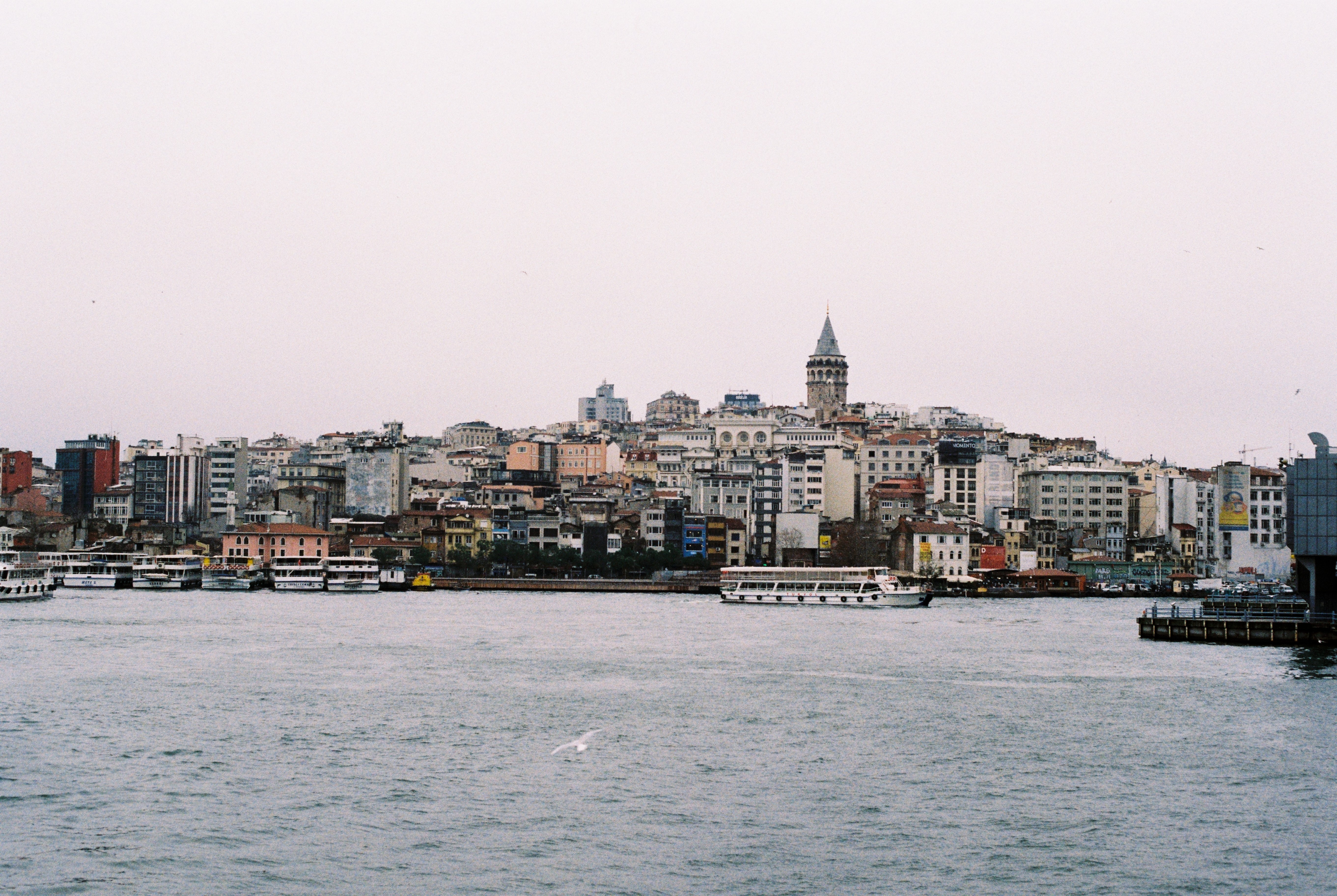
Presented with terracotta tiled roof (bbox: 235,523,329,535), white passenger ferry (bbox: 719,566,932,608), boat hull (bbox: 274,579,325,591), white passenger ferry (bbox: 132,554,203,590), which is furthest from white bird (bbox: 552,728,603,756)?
terracotta tiled roof (bbox: 235,523,329,535)

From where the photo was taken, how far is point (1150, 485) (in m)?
90.2

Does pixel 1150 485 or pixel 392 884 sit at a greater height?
pixel 1150 485

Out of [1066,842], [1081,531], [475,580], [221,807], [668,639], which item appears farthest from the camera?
[1081,531]

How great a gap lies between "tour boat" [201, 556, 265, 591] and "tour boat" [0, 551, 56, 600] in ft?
23.6

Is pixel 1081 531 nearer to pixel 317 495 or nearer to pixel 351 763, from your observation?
pixel 317 495

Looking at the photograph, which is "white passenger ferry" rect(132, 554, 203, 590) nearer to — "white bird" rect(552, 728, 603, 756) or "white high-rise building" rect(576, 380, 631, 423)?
"white bird" rect(552, 728, 603, 756)

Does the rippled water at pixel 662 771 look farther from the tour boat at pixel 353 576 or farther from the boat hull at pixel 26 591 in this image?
the tour boat at pixel 353 576

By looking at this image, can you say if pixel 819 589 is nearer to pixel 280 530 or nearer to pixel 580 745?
pixel 280 530

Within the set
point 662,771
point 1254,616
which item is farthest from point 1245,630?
point 662,771

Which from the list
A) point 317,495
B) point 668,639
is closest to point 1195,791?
point 668,639

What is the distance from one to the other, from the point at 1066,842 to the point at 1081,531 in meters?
72.9

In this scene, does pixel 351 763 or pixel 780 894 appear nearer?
pixel 780 894

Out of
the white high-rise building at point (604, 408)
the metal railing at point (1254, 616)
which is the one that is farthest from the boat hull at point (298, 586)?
the white high-rise building at point (604, 408)

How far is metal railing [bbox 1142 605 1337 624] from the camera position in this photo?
36125 mm
